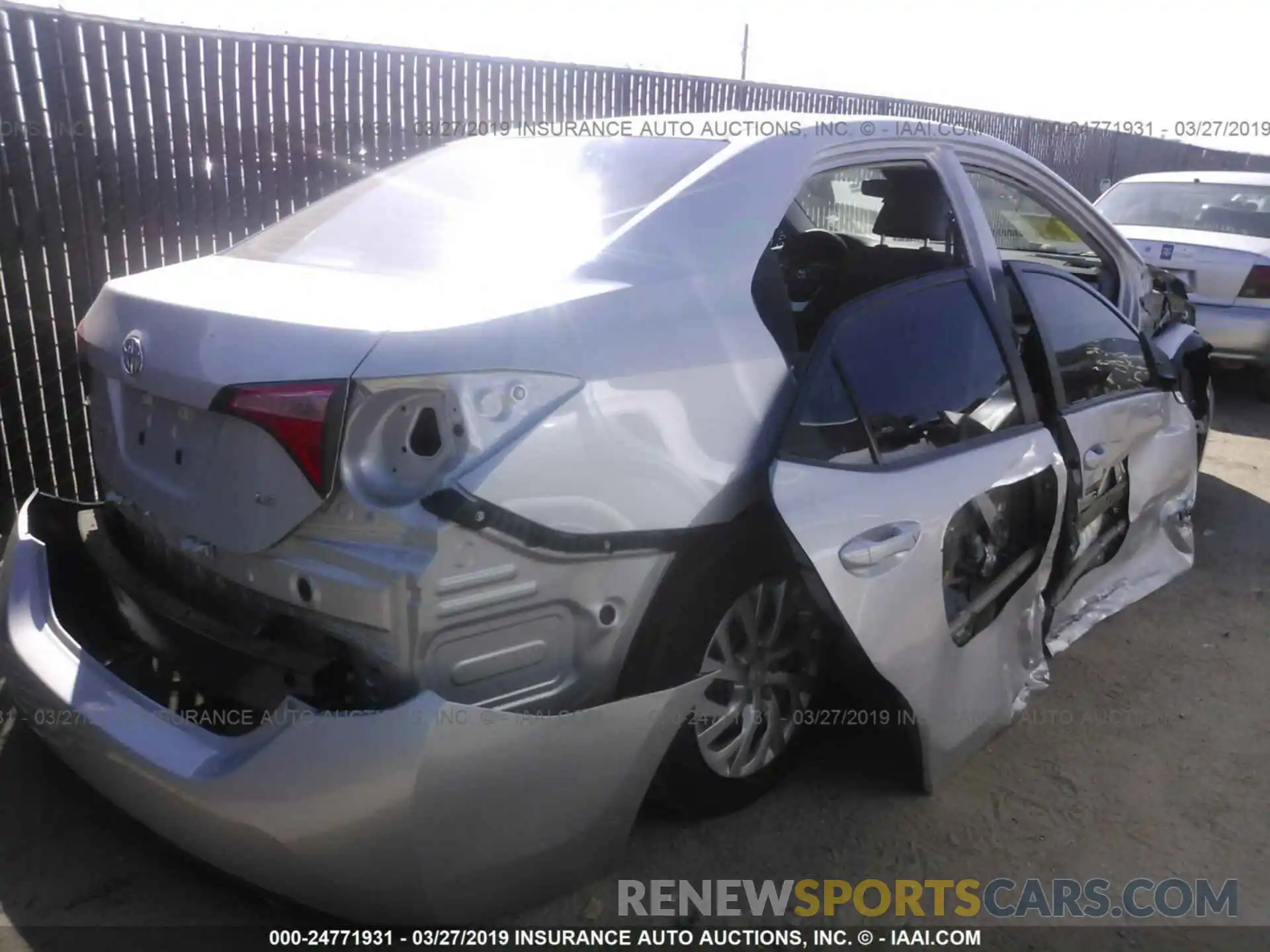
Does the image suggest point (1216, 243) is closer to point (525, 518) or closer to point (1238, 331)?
point (1238, 331)

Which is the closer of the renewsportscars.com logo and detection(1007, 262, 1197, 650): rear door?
the renewsportscars.com logo

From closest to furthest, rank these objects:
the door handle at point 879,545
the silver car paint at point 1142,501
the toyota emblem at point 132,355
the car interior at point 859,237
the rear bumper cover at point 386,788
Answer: the rear bumper cover at point 386,788, the toyota emblem at point 132,355, the door handle at point 879,545, the car interior at point 859,237, the silver car paint at point 1142,501

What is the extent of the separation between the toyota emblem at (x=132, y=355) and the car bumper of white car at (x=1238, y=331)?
7358mm

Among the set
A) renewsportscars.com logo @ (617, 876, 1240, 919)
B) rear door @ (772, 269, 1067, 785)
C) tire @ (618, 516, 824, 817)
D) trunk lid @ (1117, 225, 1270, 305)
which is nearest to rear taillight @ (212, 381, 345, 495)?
tire @ (618, 516, 824, 817)

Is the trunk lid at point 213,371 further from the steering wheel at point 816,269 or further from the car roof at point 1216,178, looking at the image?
the car roof at point 1216,178

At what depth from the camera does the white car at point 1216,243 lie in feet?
24.1

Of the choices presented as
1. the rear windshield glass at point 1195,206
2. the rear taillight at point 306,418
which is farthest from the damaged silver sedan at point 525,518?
the rear windshield glass at point 1195,206

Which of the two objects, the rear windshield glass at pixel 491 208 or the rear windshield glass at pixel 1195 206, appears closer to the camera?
the rear windshield glass at pixel 491 208

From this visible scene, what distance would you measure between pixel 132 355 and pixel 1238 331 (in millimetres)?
7594

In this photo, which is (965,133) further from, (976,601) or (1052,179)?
(976,601)

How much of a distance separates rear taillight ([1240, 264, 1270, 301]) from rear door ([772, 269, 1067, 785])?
5.55 metres

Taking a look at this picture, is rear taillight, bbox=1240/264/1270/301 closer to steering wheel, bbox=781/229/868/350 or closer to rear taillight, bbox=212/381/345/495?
steering wheel, bbox=781/229/868/350

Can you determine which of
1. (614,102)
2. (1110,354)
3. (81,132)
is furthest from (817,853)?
(614,102)

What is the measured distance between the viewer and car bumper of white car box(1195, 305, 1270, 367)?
24.0ft
